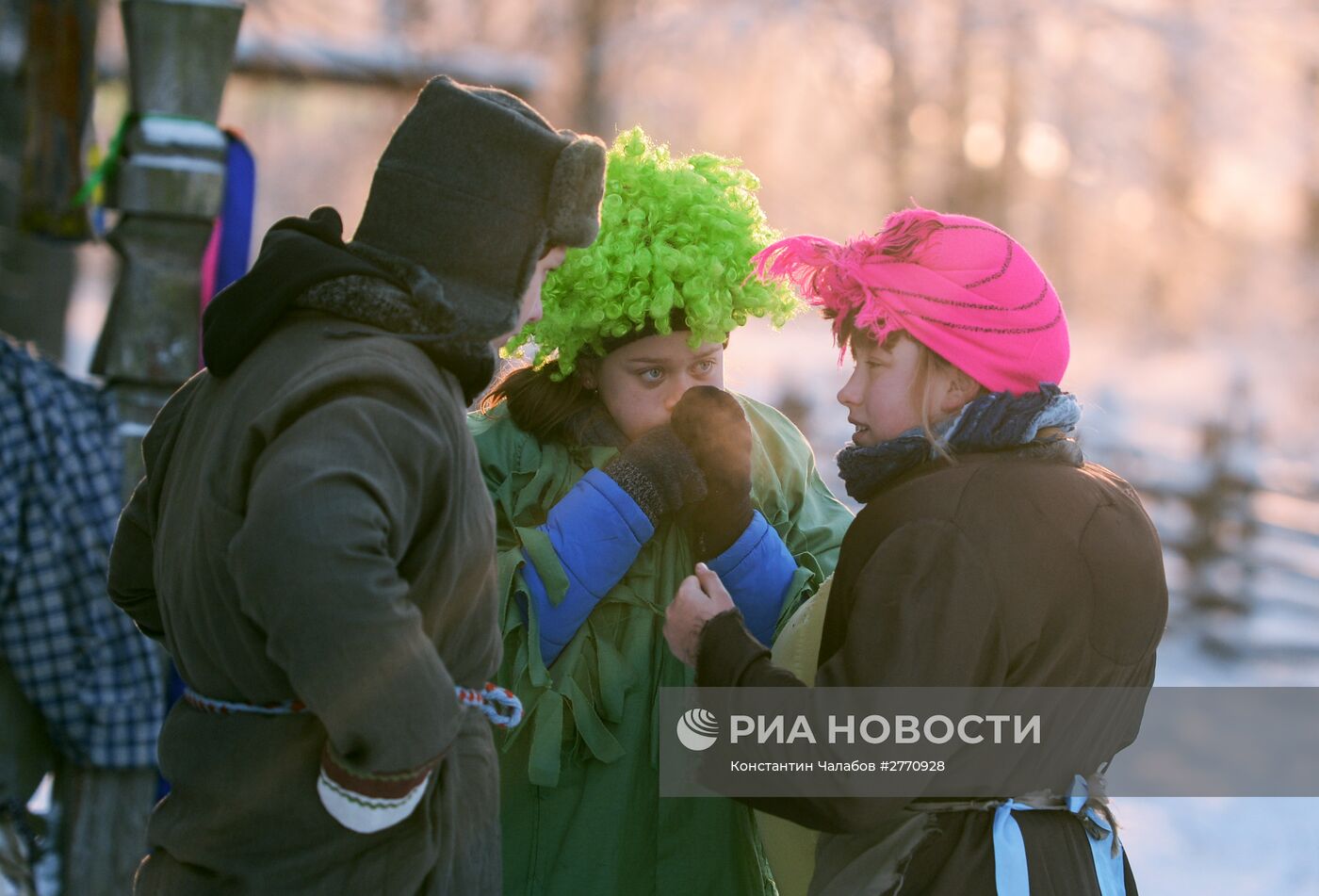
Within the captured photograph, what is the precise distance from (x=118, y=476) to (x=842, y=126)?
14.0 m

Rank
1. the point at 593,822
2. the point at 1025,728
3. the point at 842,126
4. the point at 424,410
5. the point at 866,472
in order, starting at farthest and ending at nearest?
the point at 842,126
the point at 593,822
the point at 866,472
the point at 1025,728
the point at 424,410

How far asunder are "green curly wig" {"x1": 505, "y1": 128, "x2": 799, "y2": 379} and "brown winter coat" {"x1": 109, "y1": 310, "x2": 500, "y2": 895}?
1.92ft

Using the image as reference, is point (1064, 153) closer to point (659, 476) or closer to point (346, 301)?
point (659, 476)

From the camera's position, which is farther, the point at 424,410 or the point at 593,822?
the point at 593,822

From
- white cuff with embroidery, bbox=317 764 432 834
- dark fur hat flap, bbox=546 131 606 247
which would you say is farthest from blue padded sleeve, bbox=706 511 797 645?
white cuff with embroidery, bbox=317 764 432 834

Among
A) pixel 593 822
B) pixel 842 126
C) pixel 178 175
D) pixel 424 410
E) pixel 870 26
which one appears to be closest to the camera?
pixel 424 410

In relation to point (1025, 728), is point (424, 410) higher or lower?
higher

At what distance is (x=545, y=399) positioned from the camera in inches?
90.3

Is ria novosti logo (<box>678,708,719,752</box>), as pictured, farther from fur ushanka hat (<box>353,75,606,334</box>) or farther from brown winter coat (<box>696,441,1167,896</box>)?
fur ushanka hat (<box>353,75,606,334</box>)

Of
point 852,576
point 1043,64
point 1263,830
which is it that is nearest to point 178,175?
point 852,576

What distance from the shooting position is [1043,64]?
1463 centimetres

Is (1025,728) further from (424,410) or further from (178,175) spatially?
(178,175)

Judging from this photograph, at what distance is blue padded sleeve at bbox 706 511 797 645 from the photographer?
2133 millimetres

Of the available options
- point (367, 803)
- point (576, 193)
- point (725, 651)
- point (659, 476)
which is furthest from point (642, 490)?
point (367, 803)
